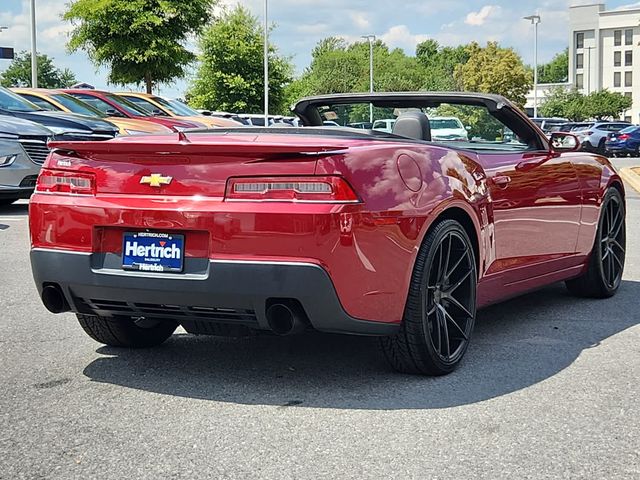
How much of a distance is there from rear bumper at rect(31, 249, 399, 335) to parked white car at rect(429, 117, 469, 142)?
1.61 metres

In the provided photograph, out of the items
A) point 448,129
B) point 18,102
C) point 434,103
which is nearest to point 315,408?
point 434,103

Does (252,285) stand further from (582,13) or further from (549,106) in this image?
(582,13)

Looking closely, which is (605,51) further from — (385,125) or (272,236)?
(272,236)

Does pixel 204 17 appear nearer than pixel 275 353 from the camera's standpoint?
No

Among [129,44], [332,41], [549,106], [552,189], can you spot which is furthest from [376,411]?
[332,41]

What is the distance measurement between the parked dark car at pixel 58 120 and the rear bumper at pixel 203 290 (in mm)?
9102

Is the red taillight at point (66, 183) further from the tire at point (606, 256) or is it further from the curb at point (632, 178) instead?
the curb at point (632, 178)

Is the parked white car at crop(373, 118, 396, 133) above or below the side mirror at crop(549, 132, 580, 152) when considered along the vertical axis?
above

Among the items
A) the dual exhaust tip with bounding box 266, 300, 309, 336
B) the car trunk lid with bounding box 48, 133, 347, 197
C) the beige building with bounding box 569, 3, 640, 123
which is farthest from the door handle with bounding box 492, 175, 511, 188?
the beige building with bounding box 569, 3, 640, 123

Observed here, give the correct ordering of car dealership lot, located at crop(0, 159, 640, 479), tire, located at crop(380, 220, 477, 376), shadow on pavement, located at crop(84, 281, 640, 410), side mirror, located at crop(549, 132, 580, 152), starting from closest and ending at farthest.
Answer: car dealership lot, located at crop(0, 159, 640, 479) < shadow on pavement, located at crop(84, 281, 640, 410) < tire, located at crop(380, 220, 477, 376) < side mirror, located at crop(549, 132, 580, 152)

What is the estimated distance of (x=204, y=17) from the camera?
111ft

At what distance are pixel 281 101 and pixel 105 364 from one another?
4474cm

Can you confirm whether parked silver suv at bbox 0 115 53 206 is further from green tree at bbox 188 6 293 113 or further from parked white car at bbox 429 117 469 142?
green tree at bbox 188 6 293 113

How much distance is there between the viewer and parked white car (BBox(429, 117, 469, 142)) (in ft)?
18.0
